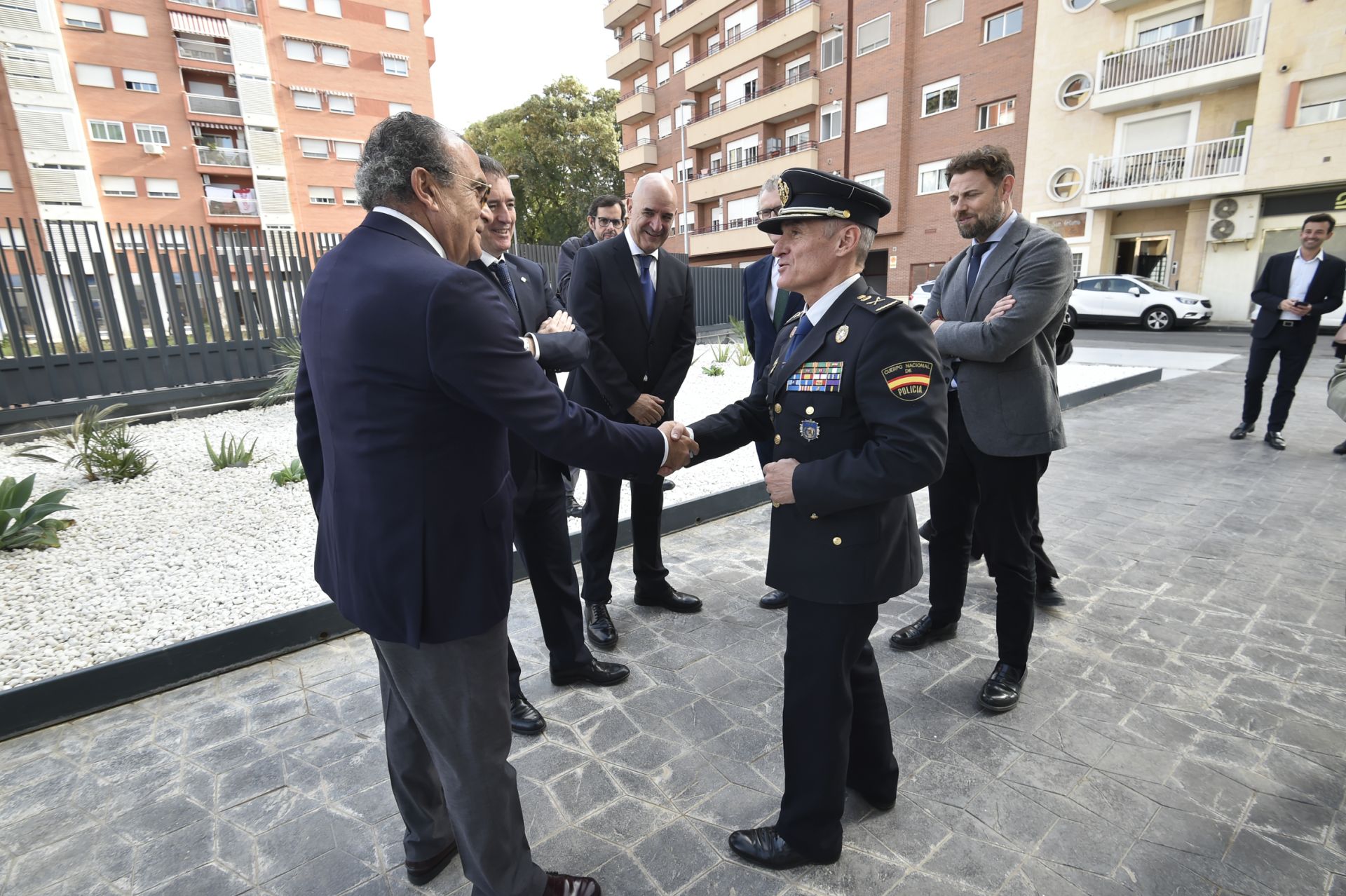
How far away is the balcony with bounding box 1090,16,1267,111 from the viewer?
790 inches

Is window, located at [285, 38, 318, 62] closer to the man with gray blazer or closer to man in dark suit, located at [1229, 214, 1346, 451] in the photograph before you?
man in dark suit, located at [1229, 214, 1346, 451]

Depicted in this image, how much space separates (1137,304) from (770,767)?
2215cm

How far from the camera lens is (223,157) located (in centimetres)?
3391

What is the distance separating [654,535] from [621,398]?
34.0 inches

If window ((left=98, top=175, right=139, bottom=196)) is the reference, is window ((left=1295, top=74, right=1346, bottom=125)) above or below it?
below

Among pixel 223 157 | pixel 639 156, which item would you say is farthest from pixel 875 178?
pixel 223 157

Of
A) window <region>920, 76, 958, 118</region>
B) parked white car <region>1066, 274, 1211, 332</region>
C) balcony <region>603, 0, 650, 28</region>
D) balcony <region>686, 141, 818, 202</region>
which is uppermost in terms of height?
balcony <region>603, 0, 650, 28</region>

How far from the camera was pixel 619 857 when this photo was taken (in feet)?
7.20

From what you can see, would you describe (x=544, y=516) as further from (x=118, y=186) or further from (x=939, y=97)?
(x=118, y=186)

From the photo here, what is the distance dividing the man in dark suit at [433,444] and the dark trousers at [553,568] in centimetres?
116

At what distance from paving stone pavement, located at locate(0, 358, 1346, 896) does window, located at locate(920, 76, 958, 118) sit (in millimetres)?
28691

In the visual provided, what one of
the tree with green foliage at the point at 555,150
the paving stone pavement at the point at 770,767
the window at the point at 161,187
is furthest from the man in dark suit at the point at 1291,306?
the window at the point at 161,187

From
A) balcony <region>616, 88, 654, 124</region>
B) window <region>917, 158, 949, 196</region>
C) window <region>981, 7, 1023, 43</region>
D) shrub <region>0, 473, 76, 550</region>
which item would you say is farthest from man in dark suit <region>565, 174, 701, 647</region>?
balcony <region>616, 88, 654, 124</region>

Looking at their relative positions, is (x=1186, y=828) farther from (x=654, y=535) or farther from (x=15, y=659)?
(x=15, y=659)
